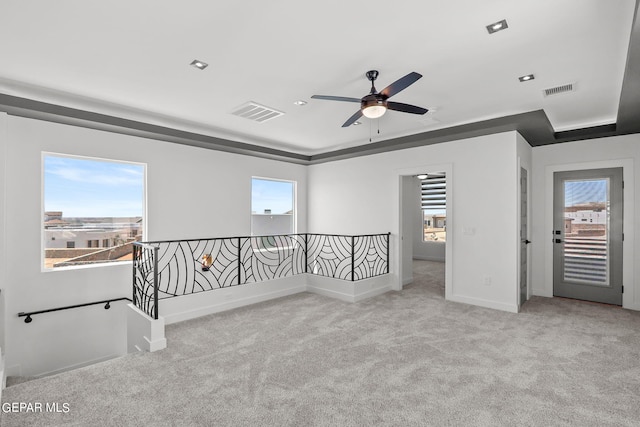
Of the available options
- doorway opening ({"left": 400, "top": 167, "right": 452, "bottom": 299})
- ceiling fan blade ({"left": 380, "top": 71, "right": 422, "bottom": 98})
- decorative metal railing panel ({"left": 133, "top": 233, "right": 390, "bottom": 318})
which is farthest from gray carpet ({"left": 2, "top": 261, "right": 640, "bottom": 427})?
doorway opening ({"left": 400, "top": 167, "right": 452, "bottom": 299})

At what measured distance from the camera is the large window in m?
4.07

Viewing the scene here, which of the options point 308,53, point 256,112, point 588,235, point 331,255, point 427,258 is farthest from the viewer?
point 427,258

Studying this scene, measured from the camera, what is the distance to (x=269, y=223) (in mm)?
6594

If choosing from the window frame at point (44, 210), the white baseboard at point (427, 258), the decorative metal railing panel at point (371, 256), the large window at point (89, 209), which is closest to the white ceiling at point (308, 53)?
the window frame at point (44, 210)

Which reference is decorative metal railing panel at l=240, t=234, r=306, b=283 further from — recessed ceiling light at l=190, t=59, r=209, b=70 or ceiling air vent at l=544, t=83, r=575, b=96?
ceiling air vent at l=544, t=83, r=575, b=96

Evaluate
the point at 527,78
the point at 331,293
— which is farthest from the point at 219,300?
the point at 527,78

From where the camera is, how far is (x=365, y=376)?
8.87 ft

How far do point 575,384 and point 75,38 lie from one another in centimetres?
482

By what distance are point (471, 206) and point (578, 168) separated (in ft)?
6.10

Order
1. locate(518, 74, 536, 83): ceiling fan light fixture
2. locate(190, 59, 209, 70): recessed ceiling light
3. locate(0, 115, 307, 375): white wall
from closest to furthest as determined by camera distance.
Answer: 1. locate(190, 59, 209, 70): recessed ceiling light
2. locate(518, 74, 536, 83): ceiling fan light fixture
3. locate(0, 115, 307, 375): white wall

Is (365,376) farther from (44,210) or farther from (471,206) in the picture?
(44,210)

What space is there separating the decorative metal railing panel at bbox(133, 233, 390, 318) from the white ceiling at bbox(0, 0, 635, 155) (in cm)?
187

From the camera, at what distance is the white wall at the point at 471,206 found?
4570 mm

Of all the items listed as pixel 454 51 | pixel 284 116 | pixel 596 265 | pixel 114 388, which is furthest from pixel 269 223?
pixel 596 265
